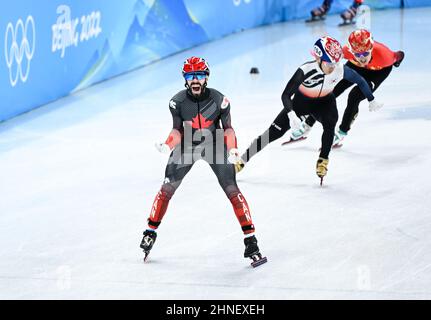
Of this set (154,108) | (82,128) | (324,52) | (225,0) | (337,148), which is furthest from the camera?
(225,0)

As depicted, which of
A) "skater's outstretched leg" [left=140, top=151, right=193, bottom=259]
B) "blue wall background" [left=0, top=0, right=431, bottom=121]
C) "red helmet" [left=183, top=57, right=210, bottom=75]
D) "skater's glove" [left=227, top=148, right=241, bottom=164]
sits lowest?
"blue wall background" [left=0, top=0, right=431, bottom=121]

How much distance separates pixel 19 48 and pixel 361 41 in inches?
186

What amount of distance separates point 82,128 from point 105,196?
3.14 m

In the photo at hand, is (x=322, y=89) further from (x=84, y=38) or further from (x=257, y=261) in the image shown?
(x=84, y=38)

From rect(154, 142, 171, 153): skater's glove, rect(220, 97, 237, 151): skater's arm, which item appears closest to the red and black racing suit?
rect(220, 97, 237, 151): skater's arm

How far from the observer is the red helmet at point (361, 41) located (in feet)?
32.3

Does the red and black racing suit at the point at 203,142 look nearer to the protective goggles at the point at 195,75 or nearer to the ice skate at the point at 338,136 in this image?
the protective goggles at the point at 195,75

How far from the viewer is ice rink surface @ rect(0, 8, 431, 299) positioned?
22.4 ft

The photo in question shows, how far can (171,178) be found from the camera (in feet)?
23.4

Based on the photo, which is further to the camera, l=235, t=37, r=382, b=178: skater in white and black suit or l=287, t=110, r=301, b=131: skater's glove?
l=235, t=37, r=382, b=178: skater in white and black suit

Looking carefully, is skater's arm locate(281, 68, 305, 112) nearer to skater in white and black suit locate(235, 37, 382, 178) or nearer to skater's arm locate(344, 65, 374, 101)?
skater in white and black suit locate(235, 37, 382, 178)

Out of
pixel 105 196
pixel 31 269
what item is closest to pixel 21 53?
pixel 105 196

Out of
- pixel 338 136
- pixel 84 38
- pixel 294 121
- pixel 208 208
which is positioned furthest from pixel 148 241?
pixel 84 38
